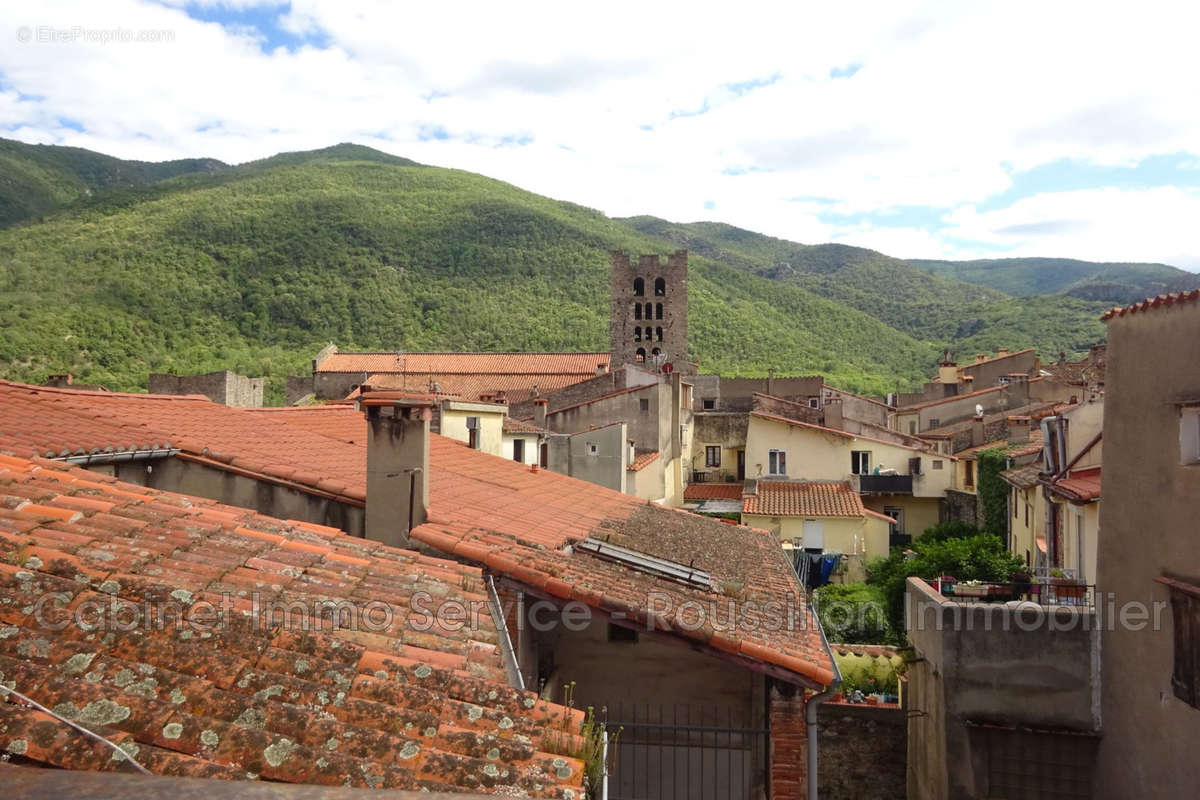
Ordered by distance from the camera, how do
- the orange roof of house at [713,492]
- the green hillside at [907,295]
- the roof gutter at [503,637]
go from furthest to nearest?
1. the green hillside at [907,295]
2. the orange roof of house at [713,492]
3. the roof gutter at [503,637]

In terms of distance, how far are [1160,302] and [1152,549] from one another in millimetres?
2851

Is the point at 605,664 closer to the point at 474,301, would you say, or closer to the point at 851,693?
the point at 851,693

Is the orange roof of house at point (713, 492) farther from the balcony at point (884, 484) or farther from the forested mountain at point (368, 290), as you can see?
the forested mountain at point (368, 290)

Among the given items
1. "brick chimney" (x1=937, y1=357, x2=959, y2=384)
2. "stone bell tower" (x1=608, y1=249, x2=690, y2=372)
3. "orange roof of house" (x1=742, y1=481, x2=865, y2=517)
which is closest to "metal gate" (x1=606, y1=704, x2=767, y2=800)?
"orange roof of house" (x1=742, y1=481, x2=865, y2=517)

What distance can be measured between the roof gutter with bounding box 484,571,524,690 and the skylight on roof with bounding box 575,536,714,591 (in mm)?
2080

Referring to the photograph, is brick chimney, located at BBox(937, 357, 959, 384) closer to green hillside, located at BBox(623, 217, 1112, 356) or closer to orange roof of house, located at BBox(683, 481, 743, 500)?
green hillside, located at BBox(623, 217, 1112, 356)

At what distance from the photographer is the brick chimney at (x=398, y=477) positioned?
7328mm

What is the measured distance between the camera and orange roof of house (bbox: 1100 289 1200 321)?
30.5ft

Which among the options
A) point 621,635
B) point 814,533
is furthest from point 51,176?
point 621,635

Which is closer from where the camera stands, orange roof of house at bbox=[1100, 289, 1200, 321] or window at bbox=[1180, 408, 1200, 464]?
window at bbox=[1180, 408, 1200, 464]

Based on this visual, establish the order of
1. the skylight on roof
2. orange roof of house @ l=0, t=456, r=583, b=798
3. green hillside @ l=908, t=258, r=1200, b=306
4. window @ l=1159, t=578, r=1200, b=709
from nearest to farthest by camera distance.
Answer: orange roof of house @ l=0, t=456, r=583, b=798, the skylight on roof, window @ l=1159, t=578, r=1200, b=709, green hillside @ l=908, t=258, r=1200, b=306

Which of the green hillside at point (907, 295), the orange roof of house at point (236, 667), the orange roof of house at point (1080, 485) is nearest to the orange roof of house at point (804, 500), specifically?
the orange roof of house at point (1080, 485)

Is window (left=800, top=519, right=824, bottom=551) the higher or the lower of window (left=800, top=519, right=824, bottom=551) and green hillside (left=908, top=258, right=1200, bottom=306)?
the lower

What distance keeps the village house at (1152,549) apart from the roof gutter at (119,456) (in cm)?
1033
